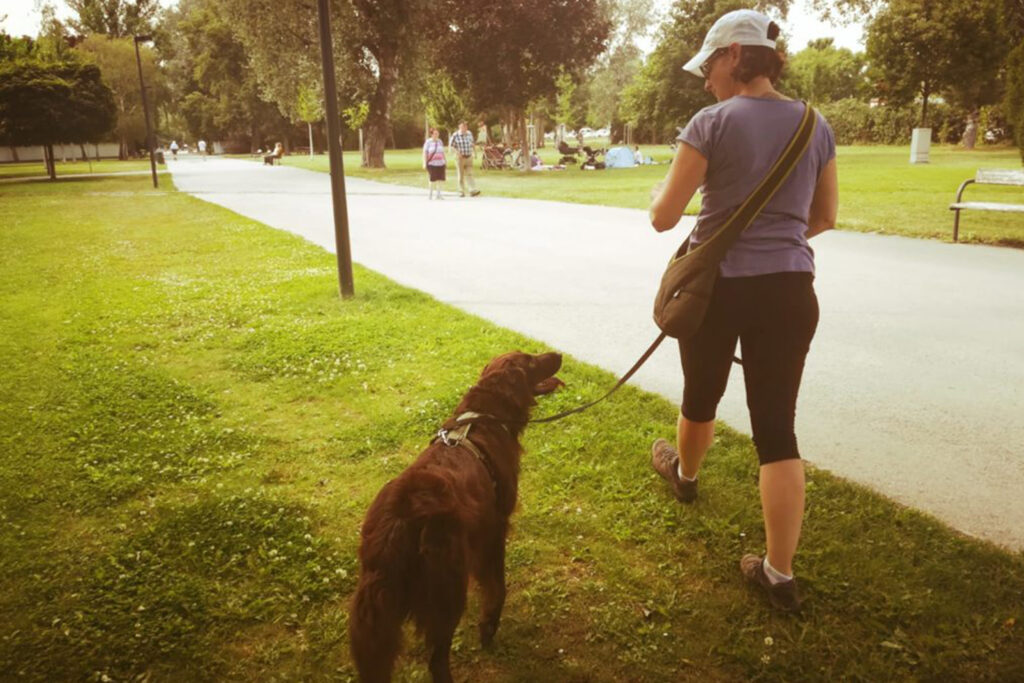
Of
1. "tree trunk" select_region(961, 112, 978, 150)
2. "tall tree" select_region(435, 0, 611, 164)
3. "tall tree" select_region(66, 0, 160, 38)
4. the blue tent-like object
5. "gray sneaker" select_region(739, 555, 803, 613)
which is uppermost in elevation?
"tall tree" select_region(66, 0, 160, 38)

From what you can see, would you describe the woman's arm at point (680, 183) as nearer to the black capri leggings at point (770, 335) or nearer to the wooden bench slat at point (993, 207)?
the black capri leggings at point (770, 335)

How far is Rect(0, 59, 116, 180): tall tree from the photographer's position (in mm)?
28359

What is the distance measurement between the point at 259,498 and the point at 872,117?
59174 millimetres

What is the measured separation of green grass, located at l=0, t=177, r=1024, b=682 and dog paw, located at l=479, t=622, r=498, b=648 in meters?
0.07

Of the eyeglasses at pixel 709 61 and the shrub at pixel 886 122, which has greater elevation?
the shrub at pixel 886 122

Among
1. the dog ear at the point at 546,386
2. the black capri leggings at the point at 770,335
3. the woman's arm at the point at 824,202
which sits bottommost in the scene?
the dog ear at the point at 546,386

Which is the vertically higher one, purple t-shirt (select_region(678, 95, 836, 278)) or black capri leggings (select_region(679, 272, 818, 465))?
purple t-shirt (select_region(678, 95, 836, 278))

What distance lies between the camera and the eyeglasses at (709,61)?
8.75ft

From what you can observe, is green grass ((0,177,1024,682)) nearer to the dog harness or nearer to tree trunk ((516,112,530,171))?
the dog harness

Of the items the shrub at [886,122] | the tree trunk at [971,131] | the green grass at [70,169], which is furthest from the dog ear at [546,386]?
the shrub at [886,122]

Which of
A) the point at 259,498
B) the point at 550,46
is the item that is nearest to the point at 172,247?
the point at 259,498

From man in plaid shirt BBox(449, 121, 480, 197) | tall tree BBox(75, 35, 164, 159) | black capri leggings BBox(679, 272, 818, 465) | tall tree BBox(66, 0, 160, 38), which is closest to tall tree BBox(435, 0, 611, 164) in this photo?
man in plaid shirt BBox(449, 121, 480, 197)

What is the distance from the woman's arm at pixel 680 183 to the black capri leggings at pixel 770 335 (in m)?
0.35

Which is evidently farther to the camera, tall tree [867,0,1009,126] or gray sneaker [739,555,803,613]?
tall tree [867,0,1009,126]
